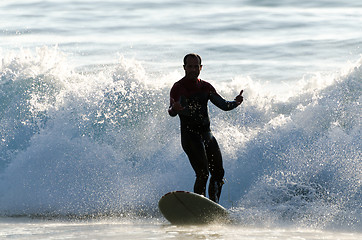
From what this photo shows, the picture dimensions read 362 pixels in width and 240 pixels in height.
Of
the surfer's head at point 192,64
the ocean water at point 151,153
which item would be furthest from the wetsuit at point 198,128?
the ocean water at point 151,153

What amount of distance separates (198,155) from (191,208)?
65 centimetres

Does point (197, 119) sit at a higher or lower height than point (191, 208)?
higher

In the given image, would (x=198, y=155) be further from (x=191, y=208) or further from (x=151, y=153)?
(x=151, y=153)

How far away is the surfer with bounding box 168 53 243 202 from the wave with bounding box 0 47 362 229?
779 mm

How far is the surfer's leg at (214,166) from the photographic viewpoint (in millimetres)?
7562

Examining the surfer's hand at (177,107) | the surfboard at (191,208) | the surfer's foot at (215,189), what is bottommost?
the surfboard at (191,208)

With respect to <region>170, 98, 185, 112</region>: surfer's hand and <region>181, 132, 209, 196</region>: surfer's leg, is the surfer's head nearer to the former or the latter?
<region>170, 98, 185, 112</region>: surfer's hand

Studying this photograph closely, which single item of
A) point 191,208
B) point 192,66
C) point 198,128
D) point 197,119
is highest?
point 192,66

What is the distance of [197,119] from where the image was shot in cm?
753

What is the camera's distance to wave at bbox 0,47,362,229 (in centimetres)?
923

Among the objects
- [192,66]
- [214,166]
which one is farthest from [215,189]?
[192,66]

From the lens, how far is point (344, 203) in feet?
27.6

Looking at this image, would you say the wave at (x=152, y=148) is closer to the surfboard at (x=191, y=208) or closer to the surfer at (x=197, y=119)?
the surfboard at (x=191, y=208)

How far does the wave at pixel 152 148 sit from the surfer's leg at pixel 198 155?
28.8 inches
